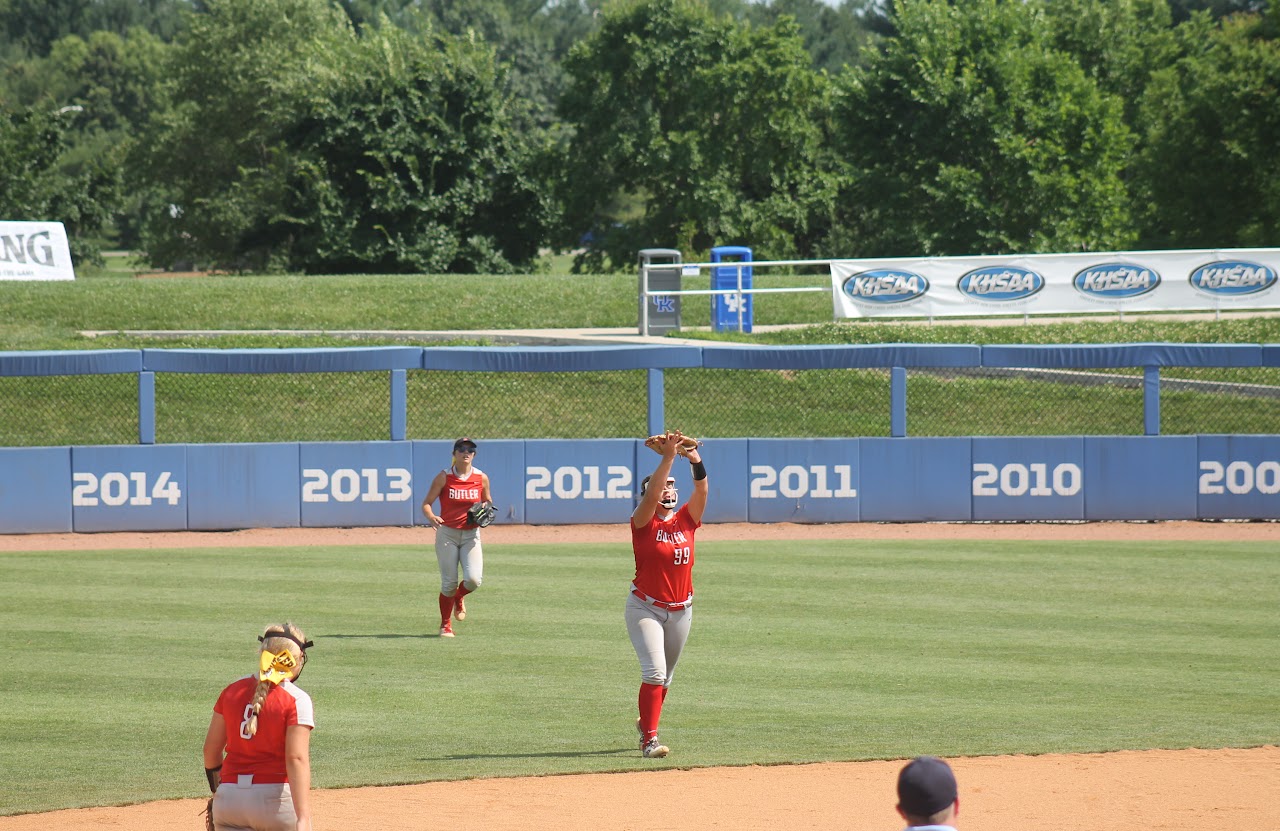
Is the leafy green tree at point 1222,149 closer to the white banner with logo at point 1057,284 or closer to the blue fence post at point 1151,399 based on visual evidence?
the white banner with logo at point 1057,284

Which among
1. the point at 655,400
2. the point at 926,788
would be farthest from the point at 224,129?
the point at 926,788

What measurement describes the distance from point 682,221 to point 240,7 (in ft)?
66.5

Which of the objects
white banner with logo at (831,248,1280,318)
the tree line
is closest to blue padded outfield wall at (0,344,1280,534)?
white banner with logo at (831,248,1280,318)

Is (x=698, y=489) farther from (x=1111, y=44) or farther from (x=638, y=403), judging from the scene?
(x=1111, y=44)

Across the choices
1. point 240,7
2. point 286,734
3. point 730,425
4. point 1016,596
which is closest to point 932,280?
point 730,425

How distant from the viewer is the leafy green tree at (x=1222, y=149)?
120 feet

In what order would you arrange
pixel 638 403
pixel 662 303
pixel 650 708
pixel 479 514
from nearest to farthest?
pixel 650 708, pixel 479 514, pixel 638 403, pixel 662 303

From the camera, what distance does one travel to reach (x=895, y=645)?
1252 cm

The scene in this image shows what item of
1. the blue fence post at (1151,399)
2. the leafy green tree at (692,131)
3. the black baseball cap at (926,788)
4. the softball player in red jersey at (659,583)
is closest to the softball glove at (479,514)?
the softball player in red jersey at (659,583)

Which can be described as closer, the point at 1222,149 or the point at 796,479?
the point at 796,479

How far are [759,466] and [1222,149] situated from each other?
2445 centimetres

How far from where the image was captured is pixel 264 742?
5516 millimetres

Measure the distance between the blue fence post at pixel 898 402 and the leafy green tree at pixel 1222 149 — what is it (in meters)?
20.5

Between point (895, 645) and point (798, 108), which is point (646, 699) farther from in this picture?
point (798, 108)
